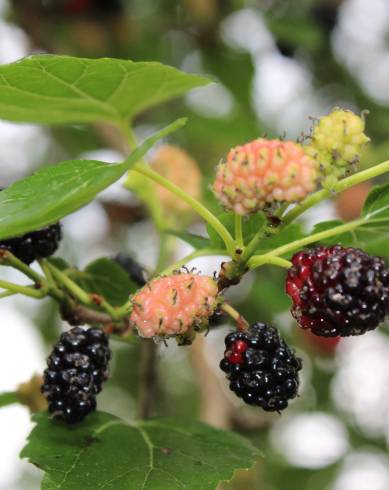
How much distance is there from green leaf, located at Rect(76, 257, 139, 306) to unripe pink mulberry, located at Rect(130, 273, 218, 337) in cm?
35

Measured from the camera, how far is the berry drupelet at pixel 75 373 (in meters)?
1.02

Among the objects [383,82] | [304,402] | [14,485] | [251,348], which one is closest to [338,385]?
[304,402]

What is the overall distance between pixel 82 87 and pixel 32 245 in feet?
0.80

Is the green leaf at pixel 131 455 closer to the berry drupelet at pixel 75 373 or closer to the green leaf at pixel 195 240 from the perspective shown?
the berry drupelet at pixel 75 373

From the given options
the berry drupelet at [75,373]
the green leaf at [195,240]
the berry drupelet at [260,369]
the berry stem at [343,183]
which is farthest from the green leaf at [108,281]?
the berry stem at [343,183]

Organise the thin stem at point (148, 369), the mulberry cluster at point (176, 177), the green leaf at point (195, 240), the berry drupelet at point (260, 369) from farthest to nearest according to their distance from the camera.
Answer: the mulberry cluster at point (176, 177) → the thin stem at point (148, 369) → the green leaf at point (195, 240) → the berry drupelet at point (260, 369)

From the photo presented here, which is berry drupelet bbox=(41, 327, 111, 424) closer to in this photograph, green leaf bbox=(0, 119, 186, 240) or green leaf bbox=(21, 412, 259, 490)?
green leaf bbox=(21, 412, 259, 490)

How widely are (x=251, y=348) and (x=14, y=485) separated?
9.20ft

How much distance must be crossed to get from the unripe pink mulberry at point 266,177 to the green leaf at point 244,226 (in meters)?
0.16

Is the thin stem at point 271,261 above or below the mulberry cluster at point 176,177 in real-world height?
above

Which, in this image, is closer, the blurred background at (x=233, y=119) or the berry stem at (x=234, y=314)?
the berry stem at (x=234, y=314)

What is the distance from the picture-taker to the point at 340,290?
85cm

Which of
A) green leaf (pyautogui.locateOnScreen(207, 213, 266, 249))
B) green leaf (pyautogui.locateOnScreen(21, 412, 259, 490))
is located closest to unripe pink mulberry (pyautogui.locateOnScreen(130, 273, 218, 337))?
green leaf (pyautogui.locateOnScreen(207, 213, 266, 249))

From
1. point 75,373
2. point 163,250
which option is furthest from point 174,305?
point 163,250
